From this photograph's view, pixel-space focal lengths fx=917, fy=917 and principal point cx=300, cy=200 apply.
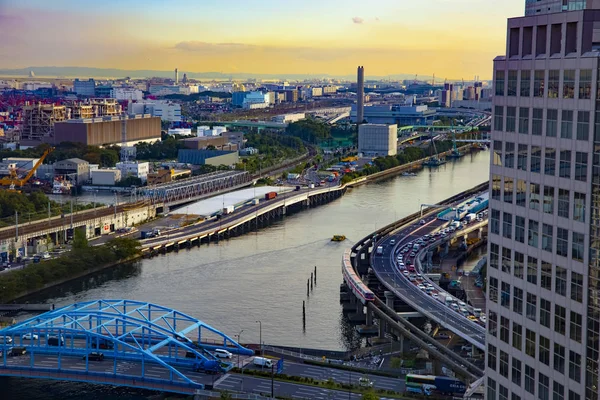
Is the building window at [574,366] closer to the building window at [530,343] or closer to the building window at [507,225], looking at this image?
the building window at [530,343]

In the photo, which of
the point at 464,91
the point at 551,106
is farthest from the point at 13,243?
the point at 464,91

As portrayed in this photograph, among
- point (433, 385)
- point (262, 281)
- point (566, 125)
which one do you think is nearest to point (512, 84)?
point (566, 125)

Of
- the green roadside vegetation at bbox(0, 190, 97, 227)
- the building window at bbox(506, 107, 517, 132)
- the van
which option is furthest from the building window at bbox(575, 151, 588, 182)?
the green roadside vegetation at bbox(0, 190, 97, 227)

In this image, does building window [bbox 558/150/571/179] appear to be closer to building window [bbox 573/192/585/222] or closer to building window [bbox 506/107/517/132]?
building window [bbox 573/192/585/222]

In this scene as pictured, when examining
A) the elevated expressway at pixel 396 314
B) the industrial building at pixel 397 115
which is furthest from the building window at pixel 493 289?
the industrial building at pixel 397 115

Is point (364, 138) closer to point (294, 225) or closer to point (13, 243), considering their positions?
point (294, 225)

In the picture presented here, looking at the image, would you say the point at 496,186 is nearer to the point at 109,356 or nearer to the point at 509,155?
the point at 509,155
